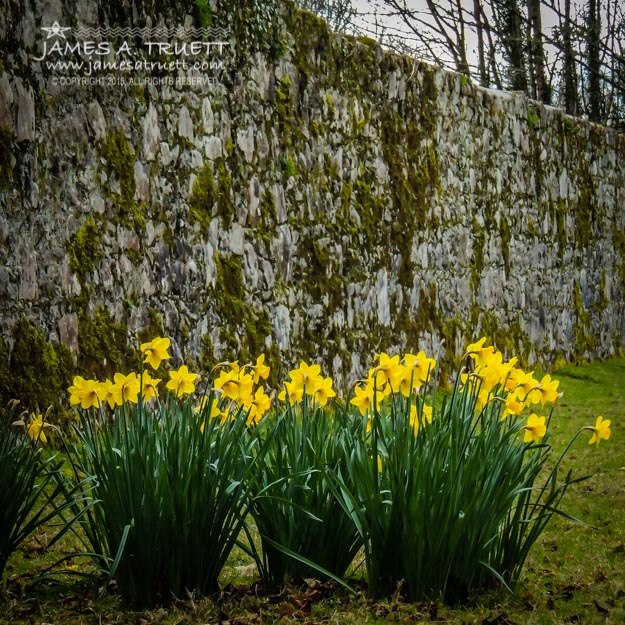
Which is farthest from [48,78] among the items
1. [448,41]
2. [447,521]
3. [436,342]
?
[448,41]

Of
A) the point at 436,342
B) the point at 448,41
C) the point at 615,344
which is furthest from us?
the point at 448,41

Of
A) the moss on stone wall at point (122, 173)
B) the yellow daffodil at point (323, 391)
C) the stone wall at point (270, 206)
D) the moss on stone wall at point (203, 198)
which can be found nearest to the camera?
the yellow daffodil at point (323, 391)

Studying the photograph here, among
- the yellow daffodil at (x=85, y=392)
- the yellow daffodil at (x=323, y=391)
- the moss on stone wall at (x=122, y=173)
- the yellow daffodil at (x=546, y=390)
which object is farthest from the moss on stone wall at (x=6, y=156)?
the yellow daffodil at (x=546, y=390)

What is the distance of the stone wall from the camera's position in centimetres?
464

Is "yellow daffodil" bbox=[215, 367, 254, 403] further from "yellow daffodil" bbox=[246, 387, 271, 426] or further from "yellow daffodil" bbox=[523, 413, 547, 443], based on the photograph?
"yellow daffodil" bbox=[523, 413, 547, 443]

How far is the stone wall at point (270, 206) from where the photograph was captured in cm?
464

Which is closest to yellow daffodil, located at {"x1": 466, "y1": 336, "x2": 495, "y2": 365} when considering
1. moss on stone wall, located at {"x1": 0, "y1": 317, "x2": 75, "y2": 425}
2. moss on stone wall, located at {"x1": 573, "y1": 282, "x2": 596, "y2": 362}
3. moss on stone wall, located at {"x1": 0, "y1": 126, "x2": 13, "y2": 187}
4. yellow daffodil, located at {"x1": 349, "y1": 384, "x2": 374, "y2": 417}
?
yellow daffodil, located at {"x1": 349, "y1": 384, "x2": 374, "y2": 417}

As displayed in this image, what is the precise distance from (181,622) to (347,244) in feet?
15.1

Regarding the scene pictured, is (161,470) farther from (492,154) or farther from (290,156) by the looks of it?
(492,154)

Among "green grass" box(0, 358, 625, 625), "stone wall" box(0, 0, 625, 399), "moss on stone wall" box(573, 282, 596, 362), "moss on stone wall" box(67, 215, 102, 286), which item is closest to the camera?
"green grass" box(0, 358, 625, 625)

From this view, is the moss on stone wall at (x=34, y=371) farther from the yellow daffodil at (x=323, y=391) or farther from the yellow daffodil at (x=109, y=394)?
the yellow daffodil at (x=323, y=391)

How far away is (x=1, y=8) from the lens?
14.4 feet

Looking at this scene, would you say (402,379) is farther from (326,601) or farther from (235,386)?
(326,601)

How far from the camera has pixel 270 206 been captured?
20.0 ft
